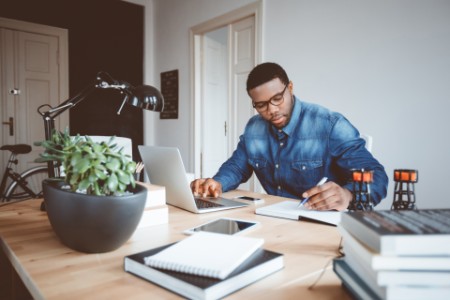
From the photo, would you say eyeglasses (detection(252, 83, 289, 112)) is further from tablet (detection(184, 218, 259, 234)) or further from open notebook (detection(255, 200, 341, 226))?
tablet (detection(184, 218, 259, 234))

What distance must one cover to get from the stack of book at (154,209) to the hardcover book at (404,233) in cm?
62

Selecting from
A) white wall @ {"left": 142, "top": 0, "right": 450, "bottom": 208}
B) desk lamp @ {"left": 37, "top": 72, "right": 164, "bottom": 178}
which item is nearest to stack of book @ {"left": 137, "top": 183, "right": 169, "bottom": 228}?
desk lamp @ {"left": 37, "top": 72, "right": 164, "bottom": 178}

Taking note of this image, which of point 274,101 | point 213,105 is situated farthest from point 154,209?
point 213,105

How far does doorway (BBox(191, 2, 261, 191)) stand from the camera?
355 centimetres

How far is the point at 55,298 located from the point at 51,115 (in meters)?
0.93

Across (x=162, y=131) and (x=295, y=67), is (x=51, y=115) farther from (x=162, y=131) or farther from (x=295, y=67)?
(x=162, y=131)

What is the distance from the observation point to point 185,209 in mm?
1216

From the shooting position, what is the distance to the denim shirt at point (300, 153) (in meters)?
1.65

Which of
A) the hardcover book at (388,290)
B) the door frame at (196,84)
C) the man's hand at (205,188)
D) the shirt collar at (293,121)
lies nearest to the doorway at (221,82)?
the door frame at (196,84)

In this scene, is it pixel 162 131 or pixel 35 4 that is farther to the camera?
pixel 162 131

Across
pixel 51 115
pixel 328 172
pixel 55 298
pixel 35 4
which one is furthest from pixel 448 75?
pixel 35 4

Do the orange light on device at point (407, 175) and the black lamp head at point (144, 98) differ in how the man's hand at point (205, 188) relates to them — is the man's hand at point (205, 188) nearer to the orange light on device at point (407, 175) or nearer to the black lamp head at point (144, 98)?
the black lamp head at point (144, 98)

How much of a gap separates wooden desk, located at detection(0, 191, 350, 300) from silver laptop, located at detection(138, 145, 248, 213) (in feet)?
0.23

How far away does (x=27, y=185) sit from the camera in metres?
4.07
